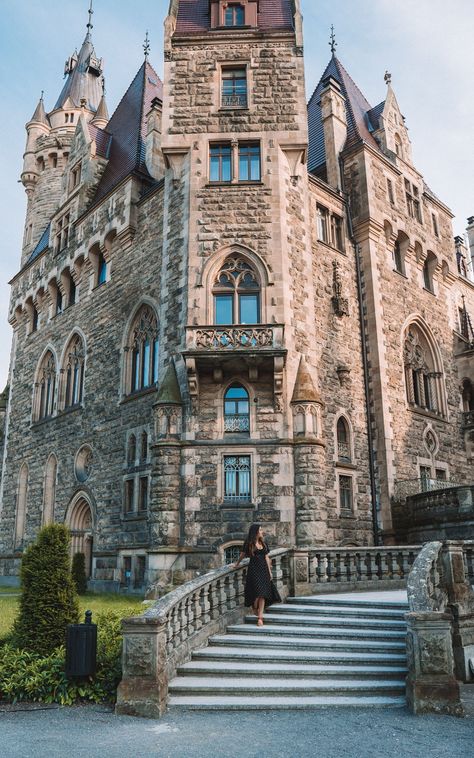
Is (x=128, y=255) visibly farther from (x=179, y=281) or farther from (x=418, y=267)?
(x=418, y=267)

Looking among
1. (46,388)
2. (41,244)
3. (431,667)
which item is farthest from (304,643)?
(41,244)

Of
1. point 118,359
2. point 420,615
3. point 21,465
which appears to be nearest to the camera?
point 420,615

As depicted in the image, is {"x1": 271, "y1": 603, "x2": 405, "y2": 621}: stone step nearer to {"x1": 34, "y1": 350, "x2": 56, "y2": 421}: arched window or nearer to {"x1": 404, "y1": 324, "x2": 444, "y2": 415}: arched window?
{"x1": 404, "y1": 324, "x2": 444, "y2": 415}: arched window

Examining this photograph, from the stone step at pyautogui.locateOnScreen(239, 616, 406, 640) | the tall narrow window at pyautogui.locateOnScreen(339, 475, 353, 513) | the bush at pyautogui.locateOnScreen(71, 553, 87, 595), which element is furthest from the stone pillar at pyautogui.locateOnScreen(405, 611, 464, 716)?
the bush at pyautogui.locateOnScreen(71, 553, 87, 595)

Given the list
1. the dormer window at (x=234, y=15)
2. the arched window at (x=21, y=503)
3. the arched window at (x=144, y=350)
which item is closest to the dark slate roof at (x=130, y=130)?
the arched window at (x=144, y=350)

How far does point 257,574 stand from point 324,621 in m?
1.24

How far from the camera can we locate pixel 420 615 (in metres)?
7.30

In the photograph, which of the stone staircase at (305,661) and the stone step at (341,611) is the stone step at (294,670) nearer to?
the stone staircase at (305,661)

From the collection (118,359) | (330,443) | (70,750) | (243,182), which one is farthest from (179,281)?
(70,750)

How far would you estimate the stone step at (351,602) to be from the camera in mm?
Answer: 9742

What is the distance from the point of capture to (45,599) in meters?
9.05

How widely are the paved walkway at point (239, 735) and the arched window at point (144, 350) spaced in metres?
14.1

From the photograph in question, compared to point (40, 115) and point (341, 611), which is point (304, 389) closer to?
point (341, 611)

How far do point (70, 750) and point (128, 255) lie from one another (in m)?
19.1
